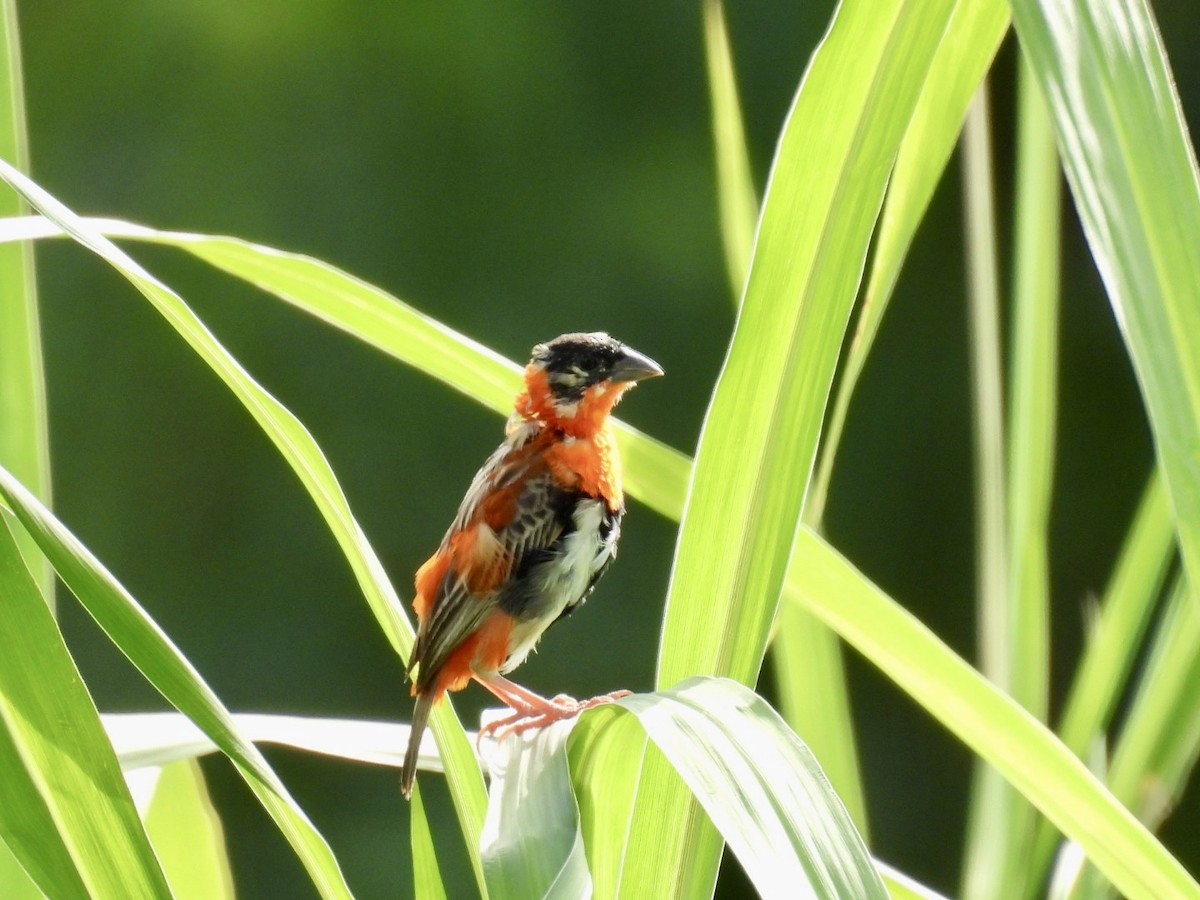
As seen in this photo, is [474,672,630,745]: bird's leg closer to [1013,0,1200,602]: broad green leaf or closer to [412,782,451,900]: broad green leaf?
[412,782,451,900]: broad green leaf

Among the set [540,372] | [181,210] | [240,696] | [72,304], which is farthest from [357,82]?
[540,372]

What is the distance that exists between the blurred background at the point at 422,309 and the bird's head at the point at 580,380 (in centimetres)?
140

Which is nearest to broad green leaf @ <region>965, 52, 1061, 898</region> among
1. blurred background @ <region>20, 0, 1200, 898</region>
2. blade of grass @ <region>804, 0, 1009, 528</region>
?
blade of grass @ <region>804, 0, 1009, 528</region>

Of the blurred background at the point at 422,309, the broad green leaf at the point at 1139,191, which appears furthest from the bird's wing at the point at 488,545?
the blurred background at the point at 422,309

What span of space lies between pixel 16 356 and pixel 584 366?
88 centimetres

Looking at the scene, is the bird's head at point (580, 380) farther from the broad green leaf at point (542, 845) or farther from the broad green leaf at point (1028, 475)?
the broad green leaf at point (542, 845)

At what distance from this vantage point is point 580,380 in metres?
1.62

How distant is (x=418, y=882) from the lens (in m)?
0.89

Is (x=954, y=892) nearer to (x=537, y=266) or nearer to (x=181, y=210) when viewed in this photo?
(x=537, y=266)

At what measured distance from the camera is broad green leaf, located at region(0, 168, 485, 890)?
72cm

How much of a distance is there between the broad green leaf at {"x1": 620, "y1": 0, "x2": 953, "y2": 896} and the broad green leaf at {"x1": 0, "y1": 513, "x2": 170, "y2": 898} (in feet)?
0.91

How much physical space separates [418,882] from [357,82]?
291 cm

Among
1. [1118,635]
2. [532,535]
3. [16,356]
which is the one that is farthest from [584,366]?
[16,356]

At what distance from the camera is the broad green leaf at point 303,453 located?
0.72m
